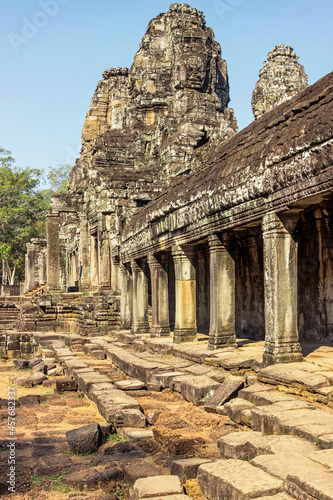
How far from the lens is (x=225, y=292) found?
32.3ft

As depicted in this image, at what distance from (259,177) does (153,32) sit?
25596 mm

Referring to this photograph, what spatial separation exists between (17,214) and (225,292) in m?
47.7

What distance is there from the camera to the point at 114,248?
20172mm

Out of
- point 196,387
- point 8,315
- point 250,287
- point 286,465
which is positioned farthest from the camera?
point 8,315

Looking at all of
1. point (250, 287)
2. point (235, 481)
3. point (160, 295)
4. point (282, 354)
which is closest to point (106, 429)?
point (282, 354)

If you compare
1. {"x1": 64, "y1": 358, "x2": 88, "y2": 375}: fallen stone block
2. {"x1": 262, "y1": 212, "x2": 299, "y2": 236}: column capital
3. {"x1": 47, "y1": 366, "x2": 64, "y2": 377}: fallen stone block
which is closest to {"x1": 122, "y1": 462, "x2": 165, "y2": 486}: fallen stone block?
{"x1": 262, "y1": 212, "x2": 299, "y2": 236}: column capital

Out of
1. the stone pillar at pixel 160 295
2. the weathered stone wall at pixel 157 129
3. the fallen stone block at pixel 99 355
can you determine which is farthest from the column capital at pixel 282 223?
the weathered stone wall at pixel 157 129

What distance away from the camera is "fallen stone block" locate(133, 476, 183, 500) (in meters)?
4.04

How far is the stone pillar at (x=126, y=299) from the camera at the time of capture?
17.1 metres

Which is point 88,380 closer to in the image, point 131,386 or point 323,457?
point 131,386

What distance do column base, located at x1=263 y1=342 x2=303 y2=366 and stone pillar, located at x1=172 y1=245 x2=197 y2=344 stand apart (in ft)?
13.7

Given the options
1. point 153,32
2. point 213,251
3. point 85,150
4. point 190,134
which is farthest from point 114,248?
point 85,150

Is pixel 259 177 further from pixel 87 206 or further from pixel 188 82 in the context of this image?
pixel 188 82

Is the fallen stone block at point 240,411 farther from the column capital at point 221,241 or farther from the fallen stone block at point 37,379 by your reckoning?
the fallen stone block at point 37,379
